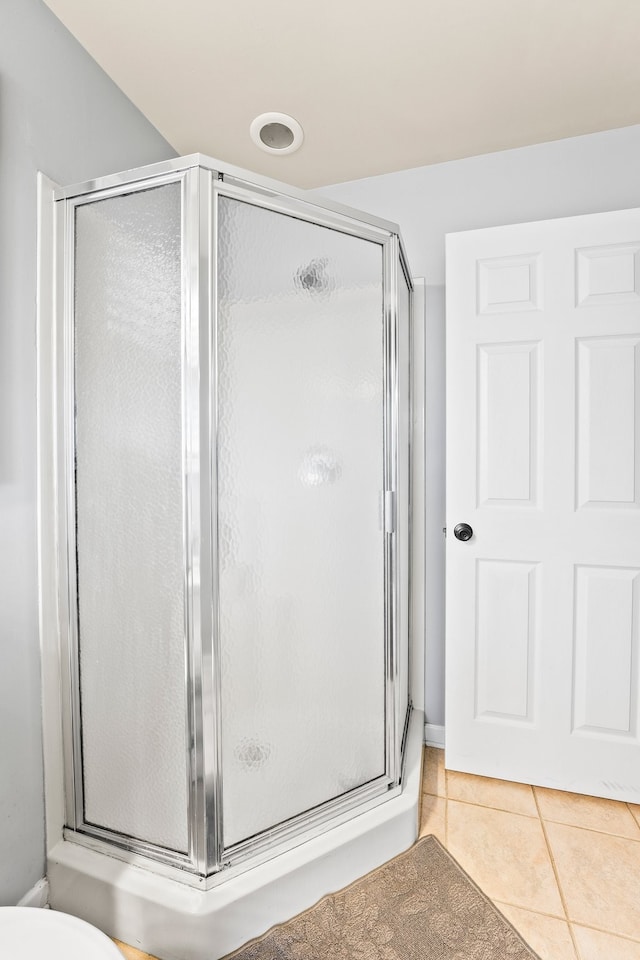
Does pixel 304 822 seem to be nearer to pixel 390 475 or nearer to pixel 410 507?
pixel 390 475

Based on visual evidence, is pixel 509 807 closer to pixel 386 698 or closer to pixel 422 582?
pixel 386 698

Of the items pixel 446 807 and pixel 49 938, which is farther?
pixel 446 807

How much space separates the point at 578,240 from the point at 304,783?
6.53ft

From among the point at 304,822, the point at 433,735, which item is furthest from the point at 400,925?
the point at 433,735

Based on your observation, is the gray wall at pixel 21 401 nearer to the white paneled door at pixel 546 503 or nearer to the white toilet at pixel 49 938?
the white toilet at pixel 49 938

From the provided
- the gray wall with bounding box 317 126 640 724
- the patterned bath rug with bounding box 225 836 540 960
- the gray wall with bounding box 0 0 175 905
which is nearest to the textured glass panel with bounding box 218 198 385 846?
the patterned bath rug with bounding box 225 836 540 960

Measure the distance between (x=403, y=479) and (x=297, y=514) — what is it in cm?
63

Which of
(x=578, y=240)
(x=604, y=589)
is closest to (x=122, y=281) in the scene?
(x=578, y=240)

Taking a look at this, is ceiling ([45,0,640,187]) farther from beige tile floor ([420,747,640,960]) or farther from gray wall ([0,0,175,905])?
beige tile floor ([420,747,640,960])

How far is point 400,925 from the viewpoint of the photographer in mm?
1291

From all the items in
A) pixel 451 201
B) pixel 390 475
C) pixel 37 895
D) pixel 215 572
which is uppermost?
pixel 451 201

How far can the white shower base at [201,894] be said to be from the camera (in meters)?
1.17

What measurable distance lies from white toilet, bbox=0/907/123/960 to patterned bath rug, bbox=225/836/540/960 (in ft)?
1.77

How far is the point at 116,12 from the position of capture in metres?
1.35
